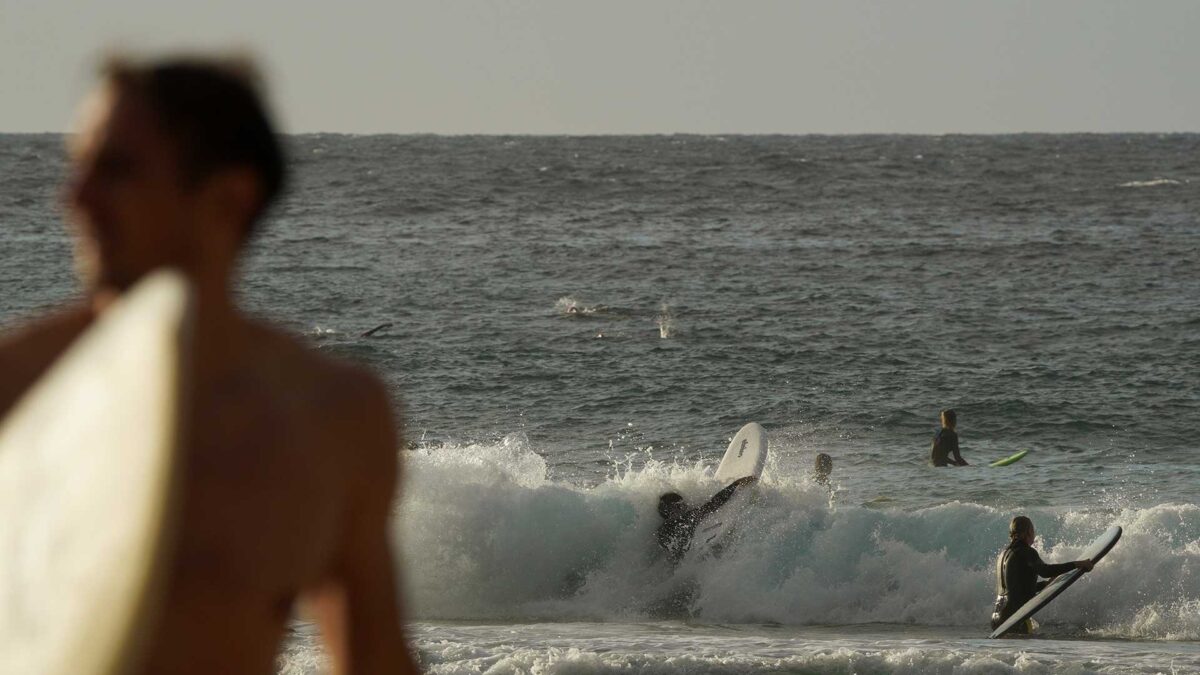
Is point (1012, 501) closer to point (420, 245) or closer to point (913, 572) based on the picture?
point (913, 572)

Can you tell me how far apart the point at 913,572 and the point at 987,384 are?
502 inches

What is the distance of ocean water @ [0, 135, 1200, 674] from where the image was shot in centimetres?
1527

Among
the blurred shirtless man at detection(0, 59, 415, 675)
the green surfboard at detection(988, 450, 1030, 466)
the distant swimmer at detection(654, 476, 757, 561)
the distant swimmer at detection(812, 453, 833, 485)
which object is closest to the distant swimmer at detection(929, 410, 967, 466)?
the green surfboard at detection(988, 450, 1030, 466)

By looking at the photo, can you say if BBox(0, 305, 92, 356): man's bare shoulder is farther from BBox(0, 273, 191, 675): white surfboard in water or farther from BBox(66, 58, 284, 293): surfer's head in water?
BBox(0, 273, 191, 675): white surfboard in water

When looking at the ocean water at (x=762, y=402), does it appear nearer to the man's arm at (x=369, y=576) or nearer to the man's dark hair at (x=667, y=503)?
the man's arm at (x=369, y=576)

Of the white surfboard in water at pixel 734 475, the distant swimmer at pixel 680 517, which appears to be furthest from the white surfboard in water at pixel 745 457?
the distant swimmer at pixel 680 517

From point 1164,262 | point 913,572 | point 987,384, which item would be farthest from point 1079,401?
point 1164,262

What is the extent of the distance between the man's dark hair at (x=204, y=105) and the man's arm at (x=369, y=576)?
0.24m

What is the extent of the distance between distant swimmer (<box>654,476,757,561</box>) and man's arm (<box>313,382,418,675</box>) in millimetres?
15827

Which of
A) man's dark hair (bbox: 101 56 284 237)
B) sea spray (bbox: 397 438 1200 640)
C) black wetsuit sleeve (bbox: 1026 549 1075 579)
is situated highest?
man's dark hair (bbox: 101 56 284 237)

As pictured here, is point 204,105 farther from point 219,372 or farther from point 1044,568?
point 1044,568

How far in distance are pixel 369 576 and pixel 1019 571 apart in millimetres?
12278

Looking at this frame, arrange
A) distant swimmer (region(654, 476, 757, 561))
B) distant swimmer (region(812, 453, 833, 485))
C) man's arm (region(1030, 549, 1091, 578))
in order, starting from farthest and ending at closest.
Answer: distant swimmer (region(812, 453, 833, 485))
distant swimmer (region(654, 476, 757, 561))
man's arm (region(1030, 549, 1091, 578))

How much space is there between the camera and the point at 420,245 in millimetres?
50062
